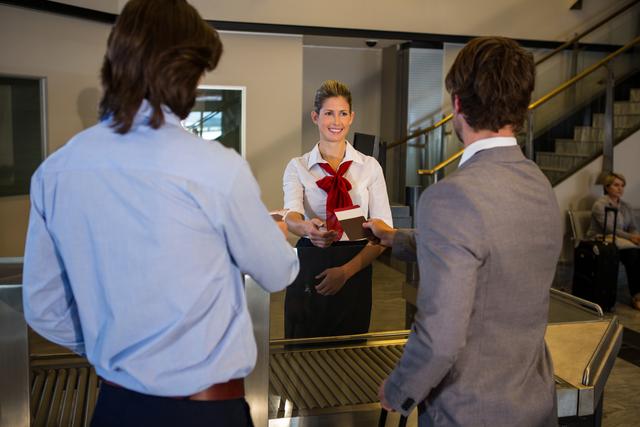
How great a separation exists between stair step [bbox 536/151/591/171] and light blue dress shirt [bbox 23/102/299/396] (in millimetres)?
6606

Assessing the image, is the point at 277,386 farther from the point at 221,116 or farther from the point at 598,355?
the point at 221,116

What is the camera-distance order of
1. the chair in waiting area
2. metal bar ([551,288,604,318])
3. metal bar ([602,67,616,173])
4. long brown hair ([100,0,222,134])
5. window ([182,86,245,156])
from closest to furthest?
long brown hair ([100,0,222,134]) < metal bar ([551,288,604,318]) < the chair in waiting area < metal bar ([602,67,616,173]) < window ([182,86,245,156])

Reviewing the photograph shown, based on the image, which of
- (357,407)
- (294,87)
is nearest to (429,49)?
(294,87)

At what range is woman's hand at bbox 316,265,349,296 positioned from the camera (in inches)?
87.1

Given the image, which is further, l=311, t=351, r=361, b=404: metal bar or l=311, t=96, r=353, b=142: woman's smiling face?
l=311, t=96, r=353, b=142: woman's smiling face

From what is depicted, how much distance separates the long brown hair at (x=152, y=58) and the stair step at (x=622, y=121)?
690 centimetres

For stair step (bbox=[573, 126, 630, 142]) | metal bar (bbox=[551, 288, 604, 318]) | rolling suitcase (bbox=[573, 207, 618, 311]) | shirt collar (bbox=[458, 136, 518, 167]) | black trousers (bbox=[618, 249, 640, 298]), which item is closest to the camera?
shirt collar (bbox=[458, 136, 518, 167])

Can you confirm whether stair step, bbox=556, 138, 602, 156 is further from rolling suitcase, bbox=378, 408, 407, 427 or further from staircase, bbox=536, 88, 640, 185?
rolling suitcase, bbox=378, 408, 407, 427

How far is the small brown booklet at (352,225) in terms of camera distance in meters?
2.16

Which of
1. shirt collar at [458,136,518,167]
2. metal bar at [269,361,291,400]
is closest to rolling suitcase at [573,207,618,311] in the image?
metal bar at [269,361,291,400]

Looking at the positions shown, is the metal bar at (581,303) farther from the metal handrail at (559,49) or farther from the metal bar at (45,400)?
the metal handrail at (559,49)

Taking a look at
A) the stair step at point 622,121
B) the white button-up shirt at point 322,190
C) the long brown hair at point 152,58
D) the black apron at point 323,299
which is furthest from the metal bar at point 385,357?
the stair step at point 622,121

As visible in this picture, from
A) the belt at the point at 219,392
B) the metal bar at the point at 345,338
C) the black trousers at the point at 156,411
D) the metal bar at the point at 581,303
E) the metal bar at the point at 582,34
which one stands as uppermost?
the metal bar at the point at 582,34

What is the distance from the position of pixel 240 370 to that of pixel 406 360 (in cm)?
38
